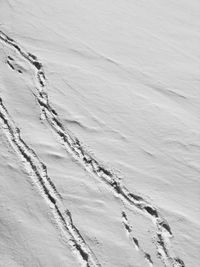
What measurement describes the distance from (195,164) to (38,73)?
1.67 m

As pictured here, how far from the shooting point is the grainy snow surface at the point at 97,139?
8.09 feet

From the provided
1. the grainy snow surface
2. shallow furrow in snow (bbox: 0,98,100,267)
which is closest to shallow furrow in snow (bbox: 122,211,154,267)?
the grainy snow surface

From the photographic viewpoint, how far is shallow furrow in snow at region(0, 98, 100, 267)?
7.92 ft

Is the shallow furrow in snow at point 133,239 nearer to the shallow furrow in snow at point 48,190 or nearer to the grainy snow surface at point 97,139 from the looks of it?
the grainy snow surface at point 97,139

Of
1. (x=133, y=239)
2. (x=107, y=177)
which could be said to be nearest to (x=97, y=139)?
(x=107, y=177)

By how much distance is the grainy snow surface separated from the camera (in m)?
2.47

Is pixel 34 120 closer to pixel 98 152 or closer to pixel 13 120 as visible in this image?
pixel 13 120

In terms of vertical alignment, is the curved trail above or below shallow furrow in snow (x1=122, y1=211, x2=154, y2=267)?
above

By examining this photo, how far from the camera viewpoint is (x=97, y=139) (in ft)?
10.3

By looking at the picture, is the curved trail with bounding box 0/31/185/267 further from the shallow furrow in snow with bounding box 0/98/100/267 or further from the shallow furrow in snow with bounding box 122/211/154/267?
the shallow furrow in snow with bounding box 0/98/100/267

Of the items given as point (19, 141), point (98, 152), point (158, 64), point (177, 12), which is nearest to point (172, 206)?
point (98, 152)

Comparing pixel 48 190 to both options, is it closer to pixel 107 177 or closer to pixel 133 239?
pixel 107 177

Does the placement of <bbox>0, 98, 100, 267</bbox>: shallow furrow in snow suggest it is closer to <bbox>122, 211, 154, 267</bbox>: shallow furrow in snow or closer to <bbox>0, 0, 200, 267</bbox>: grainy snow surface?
<bbox>0, 0, 200, 267</bbox>: grainy snow surface

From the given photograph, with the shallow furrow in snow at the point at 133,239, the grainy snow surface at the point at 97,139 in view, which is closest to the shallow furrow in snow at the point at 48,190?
the grainy snow surface at the point at 97,139
